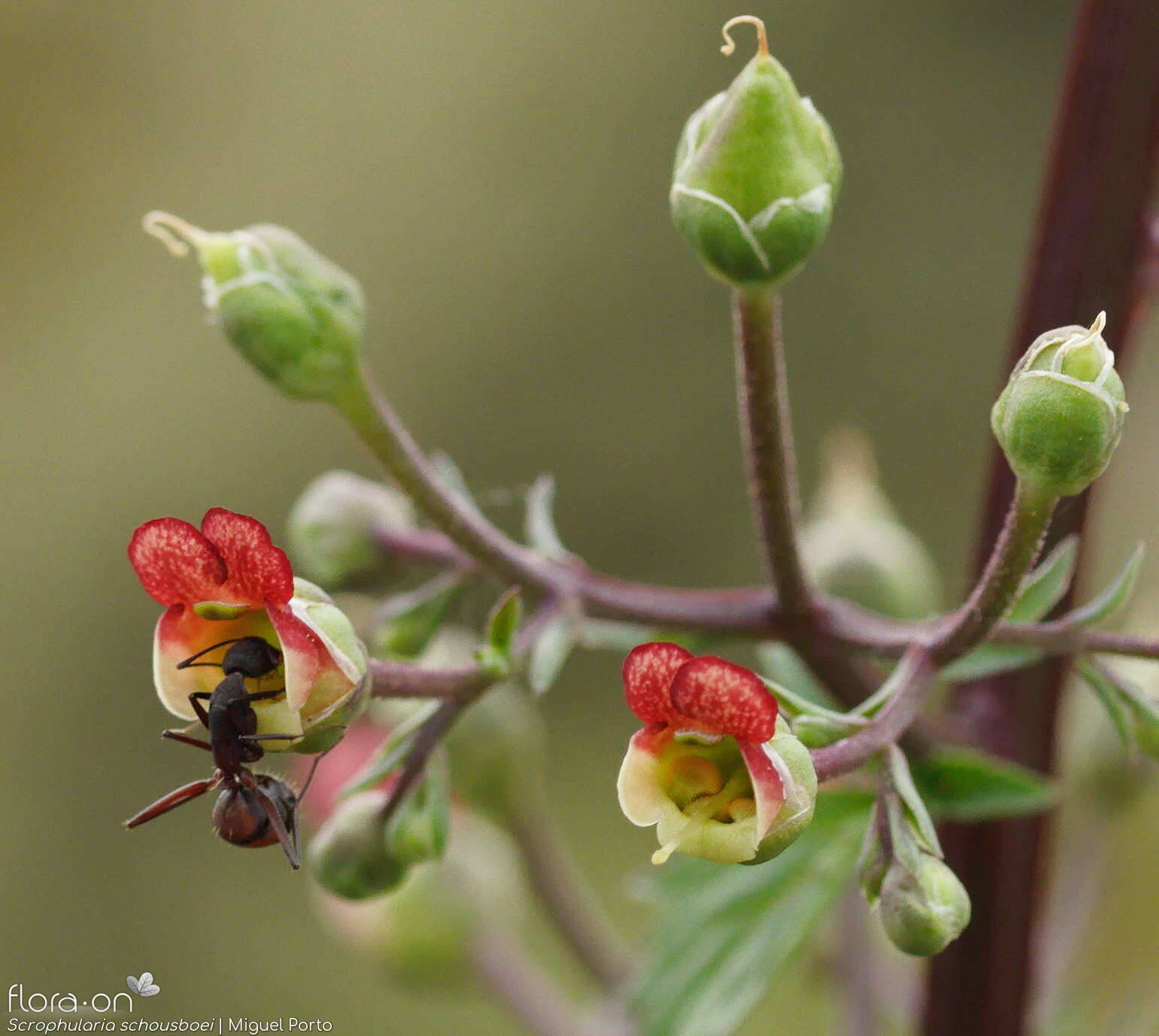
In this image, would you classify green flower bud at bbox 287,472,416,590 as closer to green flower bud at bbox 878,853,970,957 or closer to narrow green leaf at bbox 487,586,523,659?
narrow green leaf at bbox 487,586,523,659

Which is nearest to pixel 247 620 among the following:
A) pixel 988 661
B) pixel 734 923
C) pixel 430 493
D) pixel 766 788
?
pixel 430 493

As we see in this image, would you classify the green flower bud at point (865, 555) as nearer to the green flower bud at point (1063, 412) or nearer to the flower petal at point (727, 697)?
the green flower bud at point (1063, 412)

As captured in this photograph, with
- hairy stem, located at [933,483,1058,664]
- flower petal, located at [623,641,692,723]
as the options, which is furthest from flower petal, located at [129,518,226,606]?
hairy stem, located at [933,483,1058,664]

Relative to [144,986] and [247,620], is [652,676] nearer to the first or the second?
[247,620]

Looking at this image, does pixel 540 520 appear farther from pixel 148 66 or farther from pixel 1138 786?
pixel 148 66

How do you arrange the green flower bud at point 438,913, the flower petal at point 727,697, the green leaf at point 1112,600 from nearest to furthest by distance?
the flower petal at point 727,697, the green leaf at point 1112,600, the green flower bud at point 438,913

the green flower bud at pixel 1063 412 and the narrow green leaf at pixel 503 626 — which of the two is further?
the narrow green leaf at pixel 503 626

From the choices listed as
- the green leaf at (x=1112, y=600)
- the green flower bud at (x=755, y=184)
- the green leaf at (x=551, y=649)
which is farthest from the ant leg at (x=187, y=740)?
the green leaf at (x=1112, y=600)

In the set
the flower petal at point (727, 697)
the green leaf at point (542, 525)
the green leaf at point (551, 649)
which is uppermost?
the flower petal at point (727, 697)

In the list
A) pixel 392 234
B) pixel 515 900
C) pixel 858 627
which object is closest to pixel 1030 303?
pixel 858 627
